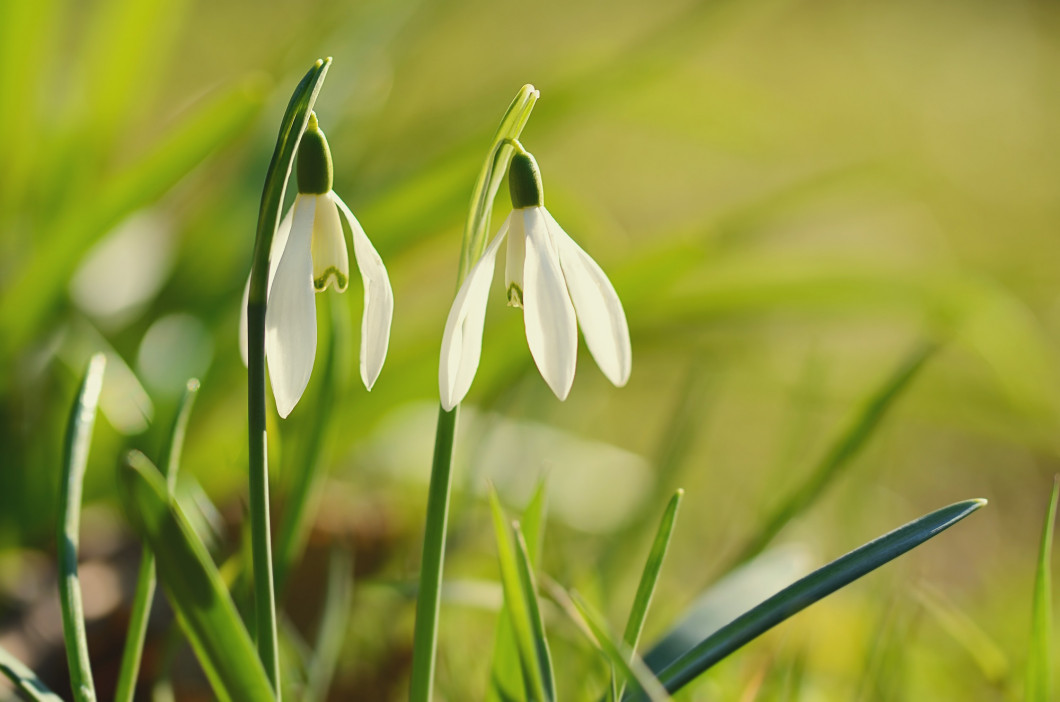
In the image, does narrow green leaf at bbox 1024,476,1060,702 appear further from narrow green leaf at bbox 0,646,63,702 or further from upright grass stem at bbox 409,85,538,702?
narrow green leaf at bbox 0,646,63,702

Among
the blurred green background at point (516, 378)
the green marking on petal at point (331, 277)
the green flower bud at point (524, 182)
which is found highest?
the green flower bud at point (524, 182)

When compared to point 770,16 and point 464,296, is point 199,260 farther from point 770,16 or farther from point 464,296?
point 770,16

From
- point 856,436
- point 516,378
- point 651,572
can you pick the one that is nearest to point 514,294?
point 651,572

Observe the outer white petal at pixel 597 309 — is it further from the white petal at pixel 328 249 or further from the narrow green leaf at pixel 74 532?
the narrow green leaf at pixel 74 532

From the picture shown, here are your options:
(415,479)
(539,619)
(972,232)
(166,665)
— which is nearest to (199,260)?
(415,479)

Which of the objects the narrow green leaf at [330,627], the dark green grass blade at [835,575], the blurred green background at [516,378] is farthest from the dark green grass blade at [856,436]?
the narrow green leaf at [330,627]
